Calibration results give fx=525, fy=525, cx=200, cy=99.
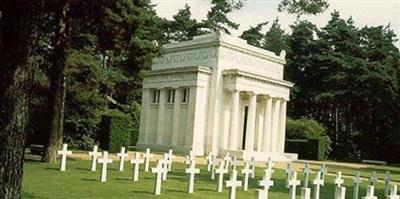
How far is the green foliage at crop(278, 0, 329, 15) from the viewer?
1252 centimetres

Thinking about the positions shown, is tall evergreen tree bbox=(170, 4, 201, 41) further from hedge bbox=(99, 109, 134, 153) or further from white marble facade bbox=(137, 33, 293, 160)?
hedge bbox=(99, 109, 134, 153)

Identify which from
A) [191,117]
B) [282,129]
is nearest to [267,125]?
[282,129]

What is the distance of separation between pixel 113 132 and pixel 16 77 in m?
25.5

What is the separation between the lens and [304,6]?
1259 cm

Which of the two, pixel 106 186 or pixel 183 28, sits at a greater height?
pixel 183 28

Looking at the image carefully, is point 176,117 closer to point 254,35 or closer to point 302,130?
point 302,130

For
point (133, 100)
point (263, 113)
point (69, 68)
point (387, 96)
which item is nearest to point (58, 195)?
point (69, 68)

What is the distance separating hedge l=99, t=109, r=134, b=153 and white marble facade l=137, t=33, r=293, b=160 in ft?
18.1

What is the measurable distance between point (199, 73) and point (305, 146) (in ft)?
50.7

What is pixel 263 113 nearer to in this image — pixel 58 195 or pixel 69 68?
pixel 69 68

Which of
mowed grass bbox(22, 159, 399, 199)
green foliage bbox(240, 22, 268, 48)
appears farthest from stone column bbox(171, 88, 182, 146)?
green foliage bbox(240, 22, 268, 48)

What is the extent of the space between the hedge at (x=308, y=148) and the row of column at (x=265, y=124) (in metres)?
7.06

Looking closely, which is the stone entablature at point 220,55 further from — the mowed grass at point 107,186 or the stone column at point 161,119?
the mowed grass at point 107,186

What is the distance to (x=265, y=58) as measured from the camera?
40.4 metres
